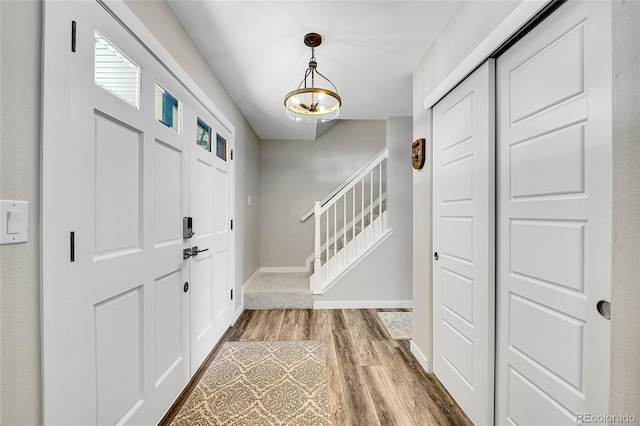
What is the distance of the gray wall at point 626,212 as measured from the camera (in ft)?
2.31

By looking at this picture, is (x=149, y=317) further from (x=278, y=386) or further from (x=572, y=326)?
(x=572, y=326)

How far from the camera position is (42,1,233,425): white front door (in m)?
0.91

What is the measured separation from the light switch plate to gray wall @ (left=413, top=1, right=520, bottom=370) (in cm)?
201

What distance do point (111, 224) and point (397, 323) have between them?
9.07 ft

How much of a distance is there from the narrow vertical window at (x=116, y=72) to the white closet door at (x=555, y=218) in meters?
1.81

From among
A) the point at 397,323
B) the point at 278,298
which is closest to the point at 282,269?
the point at 278,298

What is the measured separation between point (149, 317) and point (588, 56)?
85.8 inches

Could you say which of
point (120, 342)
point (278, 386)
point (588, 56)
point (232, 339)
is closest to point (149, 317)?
point (120, 342)

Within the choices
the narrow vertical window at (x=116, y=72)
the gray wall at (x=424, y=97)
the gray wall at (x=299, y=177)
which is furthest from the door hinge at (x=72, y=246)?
the gray wall at (x=299, y=177)

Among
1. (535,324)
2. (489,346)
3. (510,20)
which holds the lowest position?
(489,346)

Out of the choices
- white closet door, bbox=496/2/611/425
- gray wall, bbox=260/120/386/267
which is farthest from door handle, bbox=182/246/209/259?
gray wall, bbox=260/120/386/267

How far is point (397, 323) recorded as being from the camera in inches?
118

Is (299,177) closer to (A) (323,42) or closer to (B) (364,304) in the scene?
(B) (364,304)

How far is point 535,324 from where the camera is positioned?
3.90 feet
